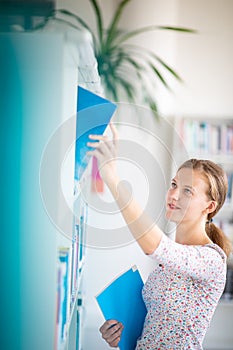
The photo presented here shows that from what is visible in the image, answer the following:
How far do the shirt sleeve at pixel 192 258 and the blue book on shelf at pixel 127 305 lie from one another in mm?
229

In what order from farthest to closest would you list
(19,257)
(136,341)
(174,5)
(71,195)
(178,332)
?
(174,5), (136,341), (178,332), (71,195), (19,257)

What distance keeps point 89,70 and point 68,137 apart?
251 mm

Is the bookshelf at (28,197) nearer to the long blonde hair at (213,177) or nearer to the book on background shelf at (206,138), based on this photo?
the long blonde hair at (213,177)

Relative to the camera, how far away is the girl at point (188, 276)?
131 centimetres

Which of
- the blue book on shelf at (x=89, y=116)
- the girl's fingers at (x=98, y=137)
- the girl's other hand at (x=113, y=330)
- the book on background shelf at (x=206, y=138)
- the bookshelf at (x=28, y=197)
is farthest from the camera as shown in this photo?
the book on background shelf at (x=206, y=138)

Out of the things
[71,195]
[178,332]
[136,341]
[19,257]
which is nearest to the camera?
[19,257]

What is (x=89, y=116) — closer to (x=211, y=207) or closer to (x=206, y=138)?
(x=211, y=207)

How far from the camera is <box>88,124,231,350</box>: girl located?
131 cm

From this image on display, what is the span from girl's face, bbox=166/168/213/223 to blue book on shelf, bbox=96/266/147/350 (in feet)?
0.84

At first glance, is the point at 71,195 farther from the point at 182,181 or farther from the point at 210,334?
the point at 210,334

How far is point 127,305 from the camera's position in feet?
4.87

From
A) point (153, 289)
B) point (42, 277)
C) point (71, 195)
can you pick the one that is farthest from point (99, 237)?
point (42, 277)

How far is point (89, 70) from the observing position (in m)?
1.19

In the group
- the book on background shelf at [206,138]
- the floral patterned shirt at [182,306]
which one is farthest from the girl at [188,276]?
the book on background shelf at [206,138]
